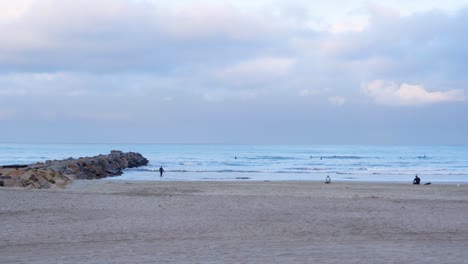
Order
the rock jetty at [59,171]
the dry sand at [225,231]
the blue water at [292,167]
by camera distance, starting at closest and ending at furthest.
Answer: the dry sand at [225,231] < the rock jetty at [59,171] < the blue water at [292,167]

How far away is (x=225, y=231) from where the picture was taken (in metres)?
10.3

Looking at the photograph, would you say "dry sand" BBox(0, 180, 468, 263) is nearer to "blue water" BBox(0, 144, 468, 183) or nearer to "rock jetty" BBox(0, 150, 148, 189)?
"rock jetty" BBox(0, 150, 148, 189)

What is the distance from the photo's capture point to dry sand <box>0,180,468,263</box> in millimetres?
7879

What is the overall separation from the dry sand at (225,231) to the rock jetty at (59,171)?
187 inches

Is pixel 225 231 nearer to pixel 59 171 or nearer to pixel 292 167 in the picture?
pixel 59 171

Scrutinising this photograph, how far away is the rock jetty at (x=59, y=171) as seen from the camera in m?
20.4

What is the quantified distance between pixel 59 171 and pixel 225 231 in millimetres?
20001

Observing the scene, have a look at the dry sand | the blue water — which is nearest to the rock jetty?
the blue water

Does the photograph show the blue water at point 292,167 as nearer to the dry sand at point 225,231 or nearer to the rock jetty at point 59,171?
the rock jetty at point 59,171

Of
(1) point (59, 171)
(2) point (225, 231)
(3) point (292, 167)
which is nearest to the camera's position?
(2) point (225, 231)

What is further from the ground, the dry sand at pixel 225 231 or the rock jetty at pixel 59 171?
the rock jetty at pixel 59 171

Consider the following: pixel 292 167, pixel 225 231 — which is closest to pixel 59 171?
pixel 225 231

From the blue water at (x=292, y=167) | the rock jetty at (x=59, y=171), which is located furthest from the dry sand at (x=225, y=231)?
the blue water at (x=292, y=167)

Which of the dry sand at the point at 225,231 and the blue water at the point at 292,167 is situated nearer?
the dry sand at the point at 225,231
